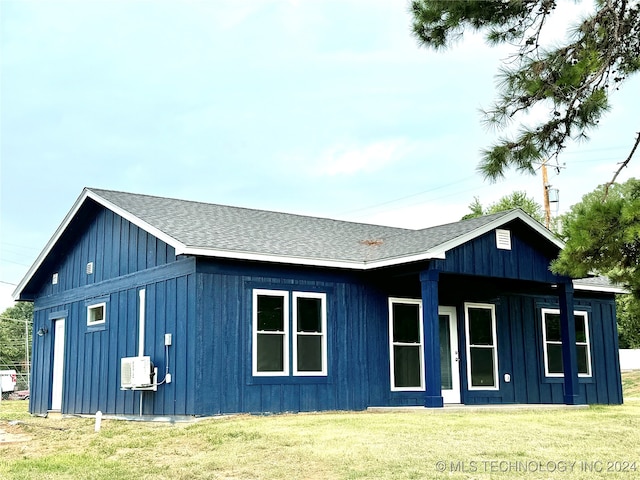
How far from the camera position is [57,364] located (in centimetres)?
1767

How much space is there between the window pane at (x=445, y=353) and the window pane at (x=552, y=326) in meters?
2.61

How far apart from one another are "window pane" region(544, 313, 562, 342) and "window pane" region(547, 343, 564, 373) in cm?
15

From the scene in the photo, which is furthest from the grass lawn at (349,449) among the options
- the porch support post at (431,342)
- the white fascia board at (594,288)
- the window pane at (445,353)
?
the white fascia board at (594,288)

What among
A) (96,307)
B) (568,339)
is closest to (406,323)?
(568,339)

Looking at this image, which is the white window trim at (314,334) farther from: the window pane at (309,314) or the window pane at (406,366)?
the window pane at (406,366)

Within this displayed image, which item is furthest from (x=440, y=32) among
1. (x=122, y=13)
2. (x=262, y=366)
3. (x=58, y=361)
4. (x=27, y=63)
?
(x=27, y=63)

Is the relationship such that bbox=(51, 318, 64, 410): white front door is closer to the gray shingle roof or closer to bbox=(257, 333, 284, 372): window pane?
the gray shingle roof

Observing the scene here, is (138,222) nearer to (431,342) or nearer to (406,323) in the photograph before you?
(406,323)

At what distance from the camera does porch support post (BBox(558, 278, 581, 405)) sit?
49.4 ft

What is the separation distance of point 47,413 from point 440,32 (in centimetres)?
1294

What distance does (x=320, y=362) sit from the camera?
13.7m

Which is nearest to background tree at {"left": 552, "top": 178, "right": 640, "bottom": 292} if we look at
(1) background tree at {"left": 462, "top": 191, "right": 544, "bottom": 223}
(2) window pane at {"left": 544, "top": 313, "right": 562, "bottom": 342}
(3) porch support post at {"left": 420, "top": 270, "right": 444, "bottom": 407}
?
(3) porch support post at {"left": 420, "top": 270, "right": 444, "bottom": 407}

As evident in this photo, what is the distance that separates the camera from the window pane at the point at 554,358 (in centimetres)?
1672

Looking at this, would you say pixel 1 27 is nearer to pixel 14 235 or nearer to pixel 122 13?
pixel 122 13
